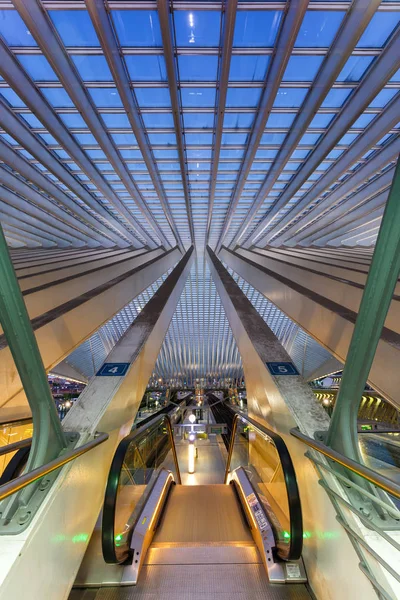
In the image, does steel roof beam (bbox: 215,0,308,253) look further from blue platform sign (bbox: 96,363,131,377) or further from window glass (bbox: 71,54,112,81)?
blue platform sign (bbox: 96,363,131,377)

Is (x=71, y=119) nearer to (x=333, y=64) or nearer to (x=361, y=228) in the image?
(x=333, y=64)

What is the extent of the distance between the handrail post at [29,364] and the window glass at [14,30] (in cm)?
862

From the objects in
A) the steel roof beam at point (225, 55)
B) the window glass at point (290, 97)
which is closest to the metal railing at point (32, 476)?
the steel roof beam at point (225, 55)

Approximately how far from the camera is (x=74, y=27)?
717 centimetres

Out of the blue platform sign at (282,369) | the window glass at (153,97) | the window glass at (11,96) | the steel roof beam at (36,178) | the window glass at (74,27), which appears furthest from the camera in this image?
the steel roof beam at (36,178)

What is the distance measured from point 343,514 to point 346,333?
353 centimetres

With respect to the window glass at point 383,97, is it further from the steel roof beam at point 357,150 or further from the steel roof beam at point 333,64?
the steel roof beam at point 333,64

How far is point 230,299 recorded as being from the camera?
797 centimetres

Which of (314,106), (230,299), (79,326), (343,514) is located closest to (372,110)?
(314,106)

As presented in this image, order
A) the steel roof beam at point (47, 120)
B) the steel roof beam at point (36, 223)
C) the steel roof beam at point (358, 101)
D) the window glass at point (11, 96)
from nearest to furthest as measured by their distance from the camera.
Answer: the steel roof beam at point (358, 101) < the steel roof beam at point (47, 120) < the window glass at point (11, 96) < the steel roof beam at point (36, 223)

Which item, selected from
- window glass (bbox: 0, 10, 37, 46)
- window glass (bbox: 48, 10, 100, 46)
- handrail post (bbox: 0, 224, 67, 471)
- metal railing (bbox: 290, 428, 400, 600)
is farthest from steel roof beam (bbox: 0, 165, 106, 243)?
metal railing (bbox: 290, 428, 400, 600)

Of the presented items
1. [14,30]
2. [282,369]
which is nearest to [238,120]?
[14,30]

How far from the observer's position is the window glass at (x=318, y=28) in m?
6.77

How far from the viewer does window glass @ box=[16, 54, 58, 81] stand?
7938 millimetres
